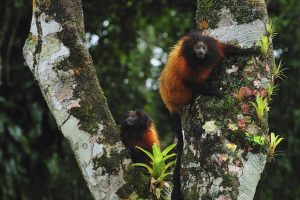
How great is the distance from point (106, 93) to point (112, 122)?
19.0 feet

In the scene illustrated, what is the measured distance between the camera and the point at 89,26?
900 cm

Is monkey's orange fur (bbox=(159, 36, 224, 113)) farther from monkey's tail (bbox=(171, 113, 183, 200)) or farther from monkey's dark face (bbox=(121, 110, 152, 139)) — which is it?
monkey's dark face (bbox=(121, 110, 152, 139))

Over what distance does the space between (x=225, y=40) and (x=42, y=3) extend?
4.18 feet

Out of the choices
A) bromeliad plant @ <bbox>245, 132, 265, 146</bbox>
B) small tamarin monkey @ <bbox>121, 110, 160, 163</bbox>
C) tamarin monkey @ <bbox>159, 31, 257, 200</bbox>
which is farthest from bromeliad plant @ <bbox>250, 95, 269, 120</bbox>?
small tamarin monkey @ <bbox>121, 110, 160, 163</bbox>

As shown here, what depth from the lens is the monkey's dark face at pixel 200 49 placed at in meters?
4.21

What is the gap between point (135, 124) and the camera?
22.5 feet

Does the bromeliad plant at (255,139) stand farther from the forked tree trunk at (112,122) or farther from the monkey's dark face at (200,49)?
the monkey's dark face at (200,49)

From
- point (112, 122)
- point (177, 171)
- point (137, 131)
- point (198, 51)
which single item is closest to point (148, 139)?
point (137, 131)

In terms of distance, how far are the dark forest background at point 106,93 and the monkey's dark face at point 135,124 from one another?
5.98ft

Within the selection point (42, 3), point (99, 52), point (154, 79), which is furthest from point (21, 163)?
point (42, 3)

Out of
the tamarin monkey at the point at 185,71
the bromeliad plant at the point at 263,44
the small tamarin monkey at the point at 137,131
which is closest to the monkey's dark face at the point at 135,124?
the small tamarin monkey at the point at 137,131

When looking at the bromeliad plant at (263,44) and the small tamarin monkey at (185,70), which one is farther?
the small tamarin monkey at (185,70)

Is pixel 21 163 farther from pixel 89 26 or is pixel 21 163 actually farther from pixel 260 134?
pixel 260 134

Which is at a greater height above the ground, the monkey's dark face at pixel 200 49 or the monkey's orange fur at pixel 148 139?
the monkey's dark face at pixel 200 49
